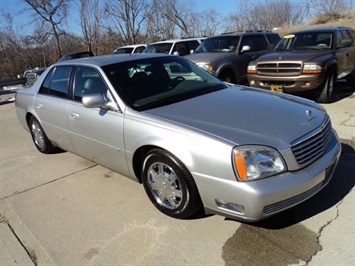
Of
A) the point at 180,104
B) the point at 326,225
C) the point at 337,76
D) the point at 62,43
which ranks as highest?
the point at 62,43

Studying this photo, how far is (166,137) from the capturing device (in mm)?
2803

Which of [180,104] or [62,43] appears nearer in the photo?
[180,104]

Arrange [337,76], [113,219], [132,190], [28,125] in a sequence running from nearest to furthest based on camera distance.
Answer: [113,219], [132,190], [28,125], [337,76]

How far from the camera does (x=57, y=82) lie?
447 centimetres

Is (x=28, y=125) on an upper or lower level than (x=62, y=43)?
lower

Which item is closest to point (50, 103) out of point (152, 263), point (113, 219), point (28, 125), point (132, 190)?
point (28, 125)

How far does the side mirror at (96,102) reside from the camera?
3.22 metres

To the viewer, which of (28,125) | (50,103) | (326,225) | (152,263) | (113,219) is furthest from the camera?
(28,125)

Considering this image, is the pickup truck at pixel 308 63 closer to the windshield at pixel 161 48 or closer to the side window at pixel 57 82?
the windshield at pixel 161 48

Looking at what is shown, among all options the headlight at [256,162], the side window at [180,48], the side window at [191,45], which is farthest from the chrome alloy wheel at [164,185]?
the side window at [191,45]

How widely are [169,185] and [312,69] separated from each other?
16.0ft

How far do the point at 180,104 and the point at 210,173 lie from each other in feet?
3.23

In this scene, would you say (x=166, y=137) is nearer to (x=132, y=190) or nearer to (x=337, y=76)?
(x=132, y=190)

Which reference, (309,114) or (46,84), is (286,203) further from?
(46,84)
